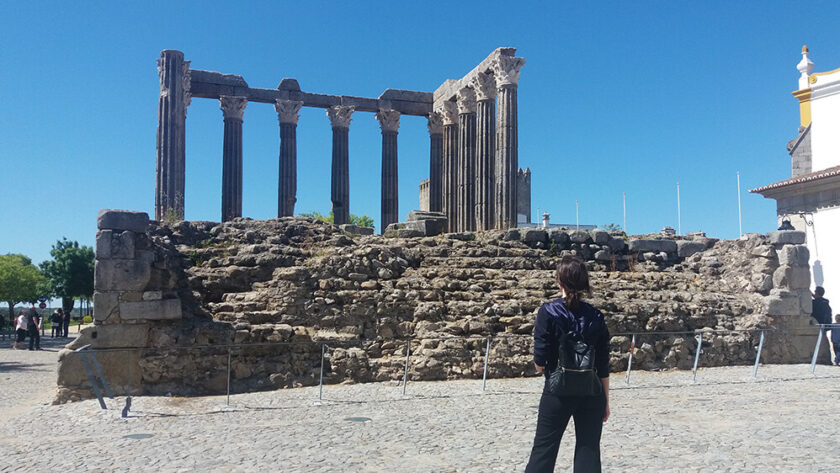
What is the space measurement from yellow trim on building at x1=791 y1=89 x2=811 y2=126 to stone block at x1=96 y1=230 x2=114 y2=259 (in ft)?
101

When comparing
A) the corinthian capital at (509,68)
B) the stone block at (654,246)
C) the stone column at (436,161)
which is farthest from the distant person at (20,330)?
the stone block at (654,246)

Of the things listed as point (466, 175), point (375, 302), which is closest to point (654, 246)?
point (466, 175)

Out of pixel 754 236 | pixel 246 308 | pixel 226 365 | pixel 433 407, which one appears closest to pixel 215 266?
pixel 246 308

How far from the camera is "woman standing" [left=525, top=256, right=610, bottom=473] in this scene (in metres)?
4.49

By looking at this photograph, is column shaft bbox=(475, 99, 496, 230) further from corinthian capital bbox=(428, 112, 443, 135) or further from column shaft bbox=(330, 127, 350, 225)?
column shaft bbox=(330, 127, 350, 225)

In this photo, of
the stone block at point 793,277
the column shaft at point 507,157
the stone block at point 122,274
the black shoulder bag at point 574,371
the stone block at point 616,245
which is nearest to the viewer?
the black shoulder bag at point 574,371

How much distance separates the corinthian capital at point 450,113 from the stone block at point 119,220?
17618mm

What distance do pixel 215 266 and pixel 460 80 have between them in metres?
14.8

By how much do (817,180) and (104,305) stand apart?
2595 cm

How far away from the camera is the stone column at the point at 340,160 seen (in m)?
27.2

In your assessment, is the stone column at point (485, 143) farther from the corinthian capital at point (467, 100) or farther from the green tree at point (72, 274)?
the green tree at point (72, 274)

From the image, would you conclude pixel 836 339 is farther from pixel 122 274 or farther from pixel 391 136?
Result: pixel 391 136

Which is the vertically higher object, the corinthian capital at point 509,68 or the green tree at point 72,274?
the corinthian capital at point 509,68

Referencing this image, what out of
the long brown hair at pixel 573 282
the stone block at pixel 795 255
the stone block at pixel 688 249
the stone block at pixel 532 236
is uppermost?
the stone block at pixel 532 236
